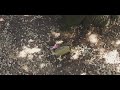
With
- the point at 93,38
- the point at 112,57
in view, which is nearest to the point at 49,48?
the point at 93,38

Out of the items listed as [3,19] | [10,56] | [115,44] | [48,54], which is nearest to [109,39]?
[115,44]

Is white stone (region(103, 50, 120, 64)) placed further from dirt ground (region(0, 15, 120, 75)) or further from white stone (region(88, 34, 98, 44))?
white stone (region(88, 34, 98, 44))

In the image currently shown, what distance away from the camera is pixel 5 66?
3836mm

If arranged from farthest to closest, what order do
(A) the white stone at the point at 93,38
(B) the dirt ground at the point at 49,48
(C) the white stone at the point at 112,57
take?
(A) the white stone at the point at 93,38 < (C) the white stone at the point at 112,57 < (B) the dirt ground at the point at 49,48

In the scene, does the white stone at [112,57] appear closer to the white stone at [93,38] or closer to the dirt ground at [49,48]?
the dirt ground at [49,48]

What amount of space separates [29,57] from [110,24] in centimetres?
153

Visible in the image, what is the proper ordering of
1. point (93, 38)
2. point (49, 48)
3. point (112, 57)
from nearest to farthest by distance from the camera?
point (112, 57), point (49, 48), point (93, 38)

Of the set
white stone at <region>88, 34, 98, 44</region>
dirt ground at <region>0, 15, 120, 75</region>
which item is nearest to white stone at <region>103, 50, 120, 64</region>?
dirt ground at <region>0, 15, 120, 75</region>

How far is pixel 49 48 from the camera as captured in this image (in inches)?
161

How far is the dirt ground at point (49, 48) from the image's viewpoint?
3801 mm

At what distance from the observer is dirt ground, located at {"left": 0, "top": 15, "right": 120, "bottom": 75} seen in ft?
12.5

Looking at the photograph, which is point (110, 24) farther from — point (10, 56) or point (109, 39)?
point (10, 56)

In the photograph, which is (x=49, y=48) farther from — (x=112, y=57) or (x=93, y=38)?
(x=112, y=57)

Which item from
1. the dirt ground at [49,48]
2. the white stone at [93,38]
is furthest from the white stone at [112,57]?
the white stone at [93,38]
